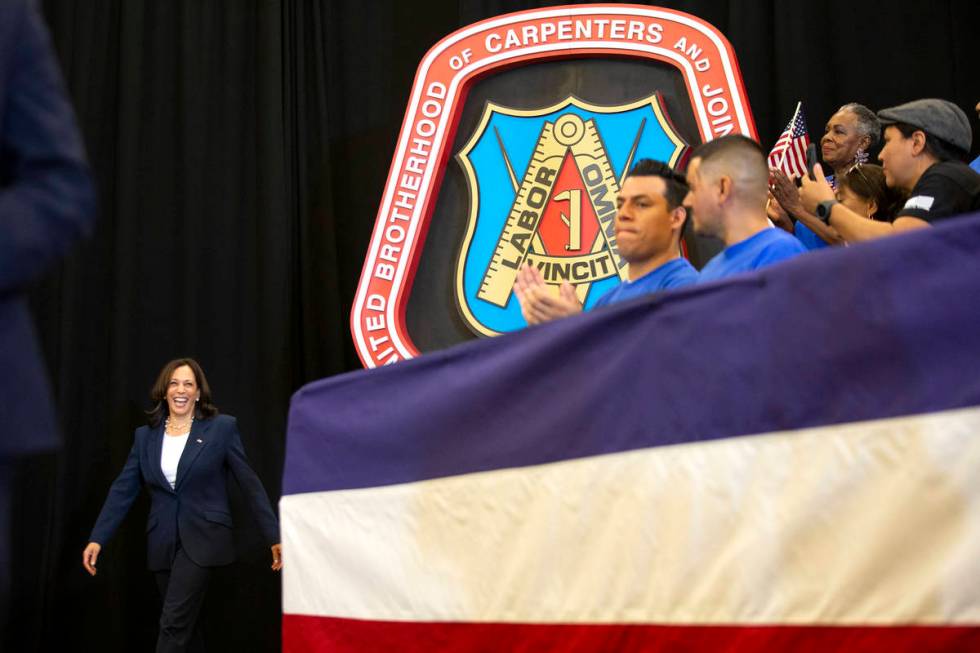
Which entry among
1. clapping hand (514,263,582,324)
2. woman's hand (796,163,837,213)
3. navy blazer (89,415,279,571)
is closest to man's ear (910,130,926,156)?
woman's hand (796,163,837,213)

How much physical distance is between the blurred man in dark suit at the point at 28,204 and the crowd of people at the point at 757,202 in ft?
4.20

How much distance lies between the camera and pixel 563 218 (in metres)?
4.22

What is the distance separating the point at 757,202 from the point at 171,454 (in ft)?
9.81

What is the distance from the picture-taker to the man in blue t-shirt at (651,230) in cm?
299

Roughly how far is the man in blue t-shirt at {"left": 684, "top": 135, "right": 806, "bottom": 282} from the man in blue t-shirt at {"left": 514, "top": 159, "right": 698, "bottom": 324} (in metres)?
0.20

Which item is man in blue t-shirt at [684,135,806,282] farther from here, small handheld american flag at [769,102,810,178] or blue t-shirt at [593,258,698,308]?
small handheld american flag at [769,102,810,178]

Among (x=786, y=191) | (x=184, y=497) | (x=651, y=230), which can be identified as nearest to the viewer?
(x=651, y=230)

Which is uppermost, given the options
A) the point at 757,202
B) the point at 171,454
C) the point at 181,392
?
the point at 757,202

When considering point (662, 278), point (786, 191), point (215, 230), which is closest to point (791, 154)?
point (786, 191)

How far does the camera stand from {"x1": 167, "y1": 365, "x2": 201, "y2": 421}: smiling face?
491 cm

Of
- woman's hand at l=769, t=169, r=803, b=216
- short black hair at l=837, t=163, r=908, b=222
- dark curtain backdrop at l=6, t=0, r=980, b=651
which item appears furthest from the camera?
dark curtain backdrop at l=6, t=0, r=980, b=651

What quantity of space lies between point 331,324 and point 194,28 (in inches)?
65.8

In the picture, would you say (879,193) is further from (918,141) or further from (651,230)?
(651,230)

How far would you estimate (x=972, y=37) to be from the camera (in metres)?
4.87
